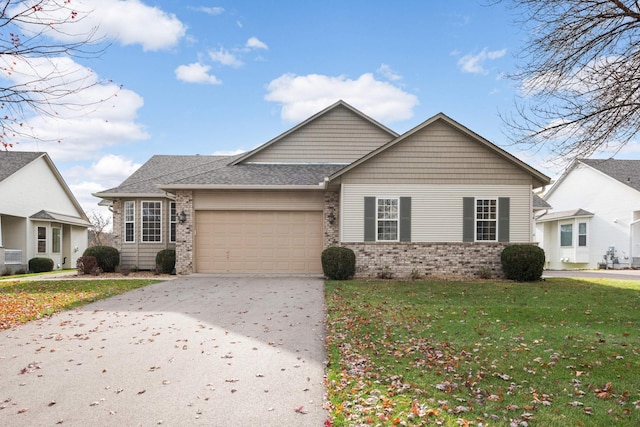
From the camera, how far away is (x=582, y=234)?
84.8 ft

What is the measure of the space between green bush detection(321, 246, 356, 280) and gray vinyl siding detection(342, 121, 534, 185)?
251 cm

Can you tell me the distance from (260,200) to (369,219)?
4.12 metres

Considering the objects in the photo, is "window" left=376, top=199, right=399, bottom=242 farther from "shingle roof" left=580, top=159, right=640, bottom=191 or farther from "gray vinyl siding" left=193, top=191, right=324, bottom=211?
"shingle roof" left=580, top=159, right=640, bottom=191

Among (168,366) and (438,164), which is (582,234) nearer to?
(438,164)

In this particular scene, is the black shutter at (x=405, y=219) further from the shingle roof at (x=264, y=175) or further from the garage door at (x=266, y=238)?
the shingle roof at (x=264, y=175)

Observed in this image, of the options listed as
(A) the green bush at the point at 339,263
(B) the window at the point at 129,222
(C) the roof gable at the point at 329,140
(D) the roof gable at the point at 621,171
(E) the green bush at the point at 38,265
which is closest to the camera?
(A) the green bush at the point at 339,263

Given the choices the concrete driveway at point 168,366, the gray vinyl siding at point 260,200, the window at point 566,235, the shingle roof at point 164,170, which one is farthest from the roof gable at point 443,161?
the window at point 566,235

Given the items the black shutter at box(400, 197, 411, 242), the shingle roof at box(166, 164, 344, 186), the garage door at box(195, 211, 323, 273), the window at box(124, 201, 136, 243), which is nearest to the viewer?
the black shutter at box(400, 197, 411, 242)

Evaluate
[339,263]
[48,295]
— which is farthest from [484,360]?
[48,295]

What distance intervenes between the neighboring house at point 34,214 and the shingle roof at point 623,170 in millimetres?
28976

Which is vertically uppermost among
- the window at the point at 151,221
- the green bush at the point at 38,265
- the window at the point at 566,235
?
the window at the point at 151,221

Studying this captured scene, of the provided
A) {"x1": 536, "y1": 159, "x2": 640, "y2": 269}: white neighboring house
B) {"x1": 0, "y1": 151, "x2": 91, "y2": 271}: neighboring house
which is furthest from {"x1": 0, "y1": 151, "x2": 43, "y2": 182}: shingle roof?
{"x1": 536, "y1": 159, "x2": 640, "y2": 269}: white neighboring house

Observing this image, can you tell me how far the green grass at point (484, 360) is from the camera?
14.6 ft

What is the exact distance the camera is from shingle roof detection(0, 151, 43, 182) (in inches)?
918
